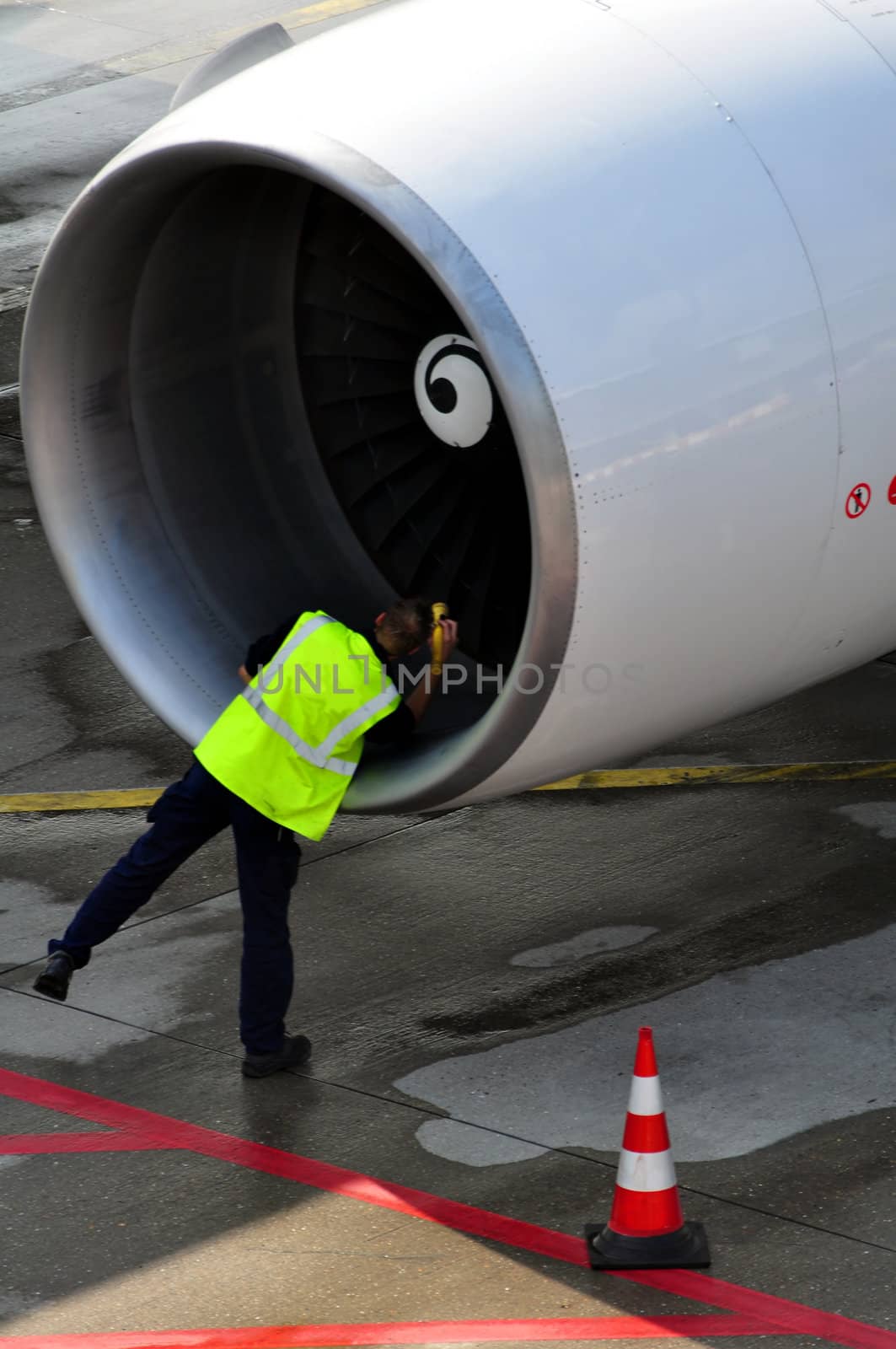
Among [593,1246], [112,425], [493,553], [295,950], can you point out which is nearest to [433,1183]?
[593,1246]

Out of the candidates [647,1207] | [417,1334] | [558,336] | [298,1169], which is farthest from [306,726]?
[417,1334]

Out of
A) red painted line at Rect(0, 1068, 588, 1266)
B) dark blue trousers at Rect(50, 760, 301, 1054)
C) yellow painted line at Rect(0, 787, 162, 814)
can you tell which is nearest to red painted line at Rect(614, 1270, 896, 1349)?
red painted line at Rect(0, 1068, 588, 1266)

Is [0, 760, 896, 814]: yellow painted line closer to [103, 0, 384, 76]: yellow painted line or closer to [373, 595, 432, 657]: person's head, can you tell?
[373, 595, 432, 657]: person's head

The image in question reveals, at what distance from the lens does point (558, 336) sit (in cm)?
558

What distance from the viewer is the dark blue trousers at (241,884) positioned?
22.5 feet

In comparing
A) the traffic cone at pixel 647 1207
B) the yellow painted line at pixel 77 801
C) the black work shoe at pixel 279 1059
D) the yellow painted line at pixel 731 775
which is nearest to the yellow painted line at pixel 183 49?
the yellow painted line at pixel 77 801

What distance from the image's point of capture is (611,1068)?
686 centimetres

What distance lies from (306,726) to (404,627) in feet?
1.42

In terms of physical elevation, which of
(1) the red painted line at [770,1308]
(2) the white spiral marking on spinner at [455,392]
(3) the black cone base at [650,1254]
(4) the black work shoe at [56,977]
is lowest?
(1) the red painted line at [770,1308]

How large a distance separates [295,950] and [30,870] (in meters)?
1.27

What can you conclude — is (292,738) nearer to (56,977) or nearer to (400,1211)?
(56,977)

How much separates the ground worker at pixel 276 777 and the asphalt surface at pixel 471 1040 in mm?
305

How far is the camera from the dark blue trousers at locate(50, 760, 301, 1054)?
270 inches

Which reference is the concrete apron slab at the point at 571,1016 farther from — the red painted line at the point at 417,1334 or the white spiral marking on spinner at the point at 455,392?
the white spiral marking on spinner at the point at 455,392
